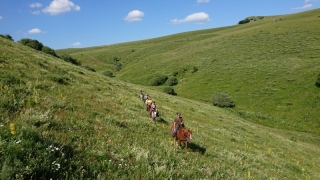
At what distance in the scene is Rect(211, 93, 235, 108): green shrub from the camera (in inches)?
1984

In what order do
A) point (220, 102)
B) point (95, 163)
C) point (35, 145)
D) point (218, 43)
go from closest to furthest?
point (35, 145), point (95, 163), point (220, 102), point (218, 43)

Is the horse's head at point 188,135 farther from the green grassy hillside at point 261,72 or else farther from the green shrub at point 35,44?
the green shrub at point 35,44

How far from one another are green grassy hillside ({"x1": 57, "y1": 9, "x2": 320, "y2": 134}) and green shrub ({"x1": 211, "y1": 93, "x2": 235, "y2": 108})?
177cm

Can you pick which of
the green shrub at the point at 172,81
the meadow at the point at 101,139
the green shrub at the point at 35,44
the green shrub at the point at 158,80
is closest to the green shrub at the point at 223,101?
the meadow at the point at 101,139

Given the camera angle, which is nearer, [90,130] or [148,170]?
[148,170]

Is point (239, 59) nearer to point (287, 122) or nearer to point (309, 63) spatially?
point (309, 63)

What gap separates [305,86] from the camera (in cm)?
5181

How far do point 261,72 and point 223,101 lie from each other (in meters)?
18.8

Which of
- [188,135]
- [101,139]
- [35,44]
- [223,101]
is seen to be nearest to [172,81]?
A: [223,101]

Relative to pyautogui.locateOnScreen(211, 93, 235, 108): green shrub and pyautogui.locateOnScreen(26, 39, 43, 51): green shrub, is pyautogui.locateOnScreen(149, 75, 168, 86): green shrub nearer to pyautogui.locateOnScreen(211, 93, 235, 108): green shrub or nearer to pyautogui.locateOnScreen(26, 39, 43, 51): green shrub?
pyautogui.locateOnScreen(211, 93, 235, 108): green shrub

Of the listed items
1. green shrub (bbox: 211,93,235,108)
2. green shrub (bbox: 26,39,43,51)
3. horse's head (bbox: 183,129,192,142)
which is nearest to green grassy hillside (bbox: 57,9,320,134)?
green shrub (bbox: 211,93,235,108)

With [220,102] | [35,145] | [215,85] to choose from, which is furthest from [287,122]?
[35,145]

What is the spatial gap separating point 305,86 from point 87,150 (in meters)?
56.1

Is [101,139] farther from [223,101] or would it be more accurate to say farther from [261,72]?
[261,72]
